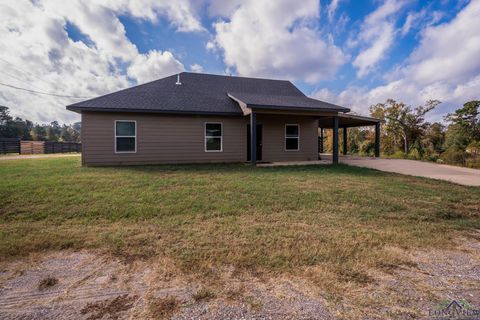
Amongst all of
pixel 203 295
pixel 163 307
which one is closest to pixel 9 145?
pixel 163 307

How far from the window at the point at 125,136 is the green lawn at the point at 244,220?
3.73m

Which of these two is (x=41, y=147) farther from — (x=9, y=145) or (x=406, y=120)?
(x=406, y=120)

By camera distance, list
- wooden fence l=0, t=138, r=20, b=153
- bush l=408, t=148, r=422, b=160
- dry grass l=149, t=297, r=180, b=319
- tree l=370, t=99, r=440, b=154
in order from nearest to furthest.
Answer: dry grass l=149, t=297, r=180, b=319
bush l=408, t=148, r=422, b=160
tree l=370, t=99, r=440, b=154
wooden fence l=0, t=138, r=20, b=153

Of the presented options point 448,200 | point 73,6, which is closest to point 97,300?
point 448,200

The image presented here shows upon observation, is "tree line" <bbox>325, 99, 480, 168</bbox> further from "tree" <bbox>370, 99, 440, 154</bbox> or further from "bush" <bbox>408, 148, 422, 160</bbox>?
"bush" <bbox>408, 148, 422, 160</bbox>

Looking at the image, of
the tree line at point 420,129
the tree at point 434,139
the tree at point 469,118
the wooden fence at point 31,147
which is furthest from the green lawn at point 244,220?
the wooden fence at point 31,147

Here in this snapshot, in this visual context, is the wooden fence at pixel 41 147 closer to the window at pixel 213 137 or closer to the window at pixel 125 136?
the window at pixel 125 136

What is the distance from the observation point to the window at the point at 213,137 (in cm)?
1128

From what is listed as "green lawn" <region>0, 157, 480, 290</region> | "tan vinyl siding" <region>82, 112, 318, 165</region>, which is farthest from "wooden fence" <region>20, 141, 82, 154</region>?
"green lawn" <region>0, 157, 480, 290</region>

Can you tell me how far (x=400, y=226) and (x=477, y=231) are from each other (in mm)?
1148

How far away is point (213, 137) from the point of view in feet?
37.4

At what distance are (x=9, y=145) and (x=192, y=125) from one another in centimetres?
2362

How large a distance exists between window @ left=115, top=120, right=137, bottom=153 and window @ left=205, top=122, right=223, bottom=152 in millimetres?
3259

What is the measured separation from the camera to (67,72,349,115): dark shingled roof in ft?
32.9
